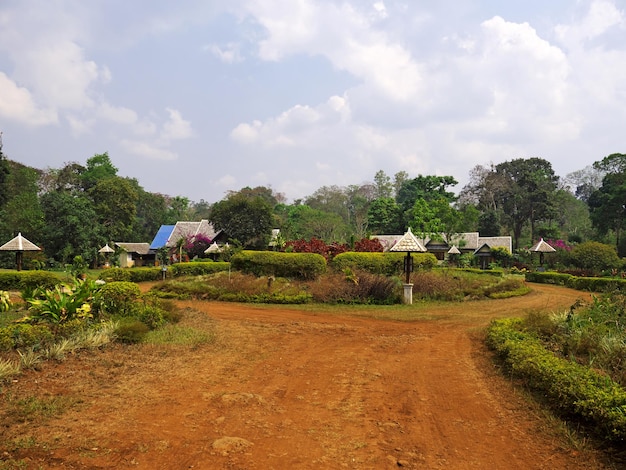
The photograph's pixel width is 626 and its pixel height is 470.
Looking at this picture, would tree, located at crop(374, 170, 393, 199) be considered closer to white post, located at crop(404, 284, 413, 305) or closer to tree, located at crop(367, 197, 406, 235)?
tree, located at crop(367, 197, 406, 235)

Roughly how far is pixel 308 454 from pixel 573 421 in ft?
10.9

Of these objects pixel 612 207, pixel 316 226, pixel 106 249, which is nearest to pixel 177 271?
pixel 106 249

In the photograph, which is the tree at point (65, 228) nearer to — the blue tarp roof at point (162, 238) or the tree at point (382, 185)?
the blue tarp roof at point (162, 238)

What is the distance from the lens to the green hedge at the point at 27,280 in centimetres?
1748

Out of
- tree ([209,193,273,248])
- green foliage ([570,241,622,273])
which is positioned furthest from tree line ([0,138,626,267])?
green foliage ([570,241,622,273])

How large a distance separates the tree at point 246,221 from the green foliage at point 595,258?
929 inches

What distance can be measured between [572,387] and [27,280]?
62.2 ft

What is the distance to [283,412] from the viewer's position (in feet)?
18.2

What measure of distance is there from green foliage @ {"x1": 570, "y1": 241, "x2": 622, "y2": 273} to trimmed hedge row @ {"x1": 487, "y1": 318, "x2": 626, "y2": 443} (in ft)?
90.3

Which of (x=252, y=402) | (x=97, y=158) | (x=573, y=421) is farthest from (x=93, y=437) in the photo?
(x=97, y=158)

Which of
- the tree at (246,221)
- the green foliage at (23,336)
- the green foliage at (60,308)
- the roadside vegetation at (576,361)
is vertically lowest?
the roadside vegetation at (576,361)

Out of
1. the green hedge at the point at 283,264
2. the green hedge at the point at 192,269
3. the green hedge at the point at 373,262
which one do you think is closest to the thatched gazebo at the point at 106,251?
the green hedge at the point at 192,269

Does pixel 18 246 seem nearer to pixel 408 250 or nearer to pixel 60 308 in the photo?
pixel 60 308

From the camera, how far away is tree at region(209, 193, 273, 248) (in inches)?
1473
